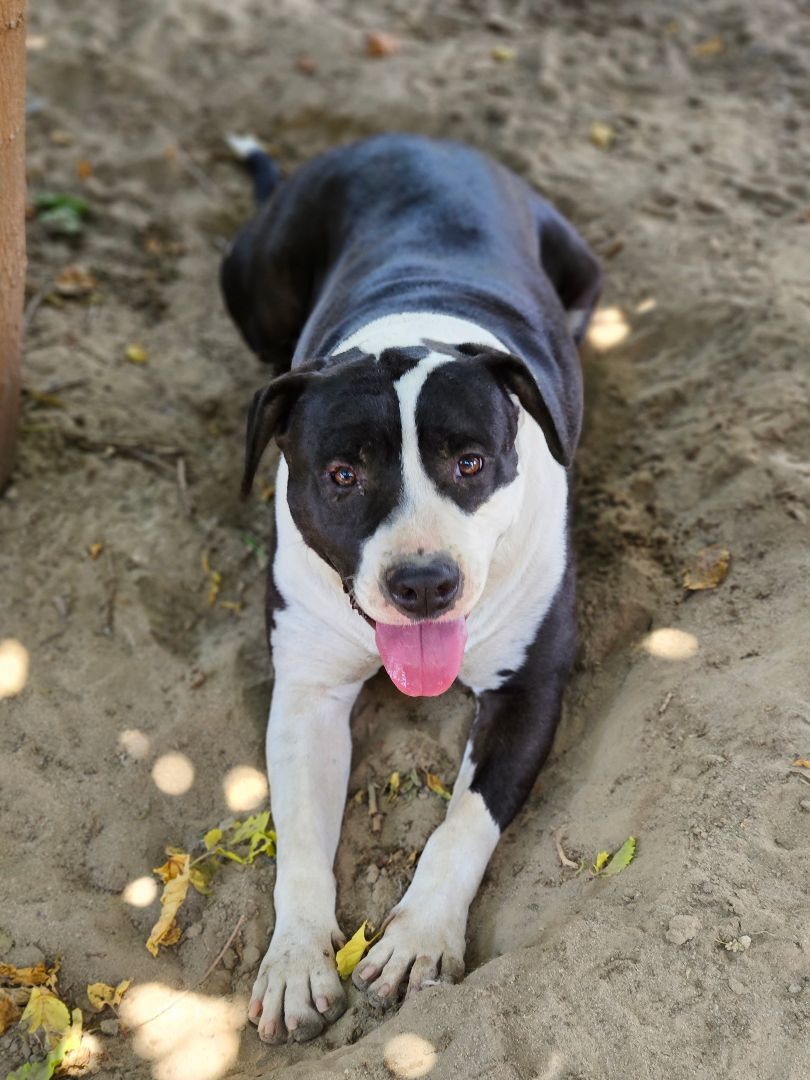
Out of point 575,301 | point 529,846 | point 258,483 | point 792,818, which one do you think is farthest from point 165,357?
point 792,818

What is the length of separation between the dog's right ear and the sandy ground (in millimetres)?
907

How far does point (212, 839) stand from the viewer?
3.30 meters

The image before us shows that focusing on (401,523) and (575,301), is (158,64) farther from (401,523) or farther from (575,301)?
(401,523)

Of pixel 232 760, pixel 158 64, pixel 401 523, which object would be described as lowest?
pixel 232 760

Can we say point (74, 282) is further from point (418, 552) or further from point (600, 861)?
point (600, 861)

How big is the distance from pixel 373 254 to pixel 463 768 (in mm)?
1965

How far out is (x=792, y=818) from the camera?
271 centimetres

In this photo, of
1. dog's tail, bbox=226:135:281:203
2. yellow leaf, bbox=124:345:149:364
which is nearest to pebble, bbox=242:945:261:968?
yellow leaf, bbox=124:345:149:364

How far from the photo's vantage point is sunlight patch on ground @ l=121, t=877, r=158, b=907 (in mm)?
3158

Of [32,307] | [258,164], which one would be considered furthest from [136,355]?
[258,164]

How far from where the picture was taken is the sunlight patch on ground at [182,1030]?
2.78 meters

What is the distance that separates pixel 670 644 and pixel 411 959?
1238mm

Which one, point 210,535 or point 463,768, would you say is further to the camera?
point 210,535

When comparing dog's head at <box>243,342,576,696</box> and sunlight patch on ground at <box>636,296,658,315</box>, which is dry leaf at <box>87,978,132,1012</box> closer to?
dog's head at <box>243,342,576,696</box>
